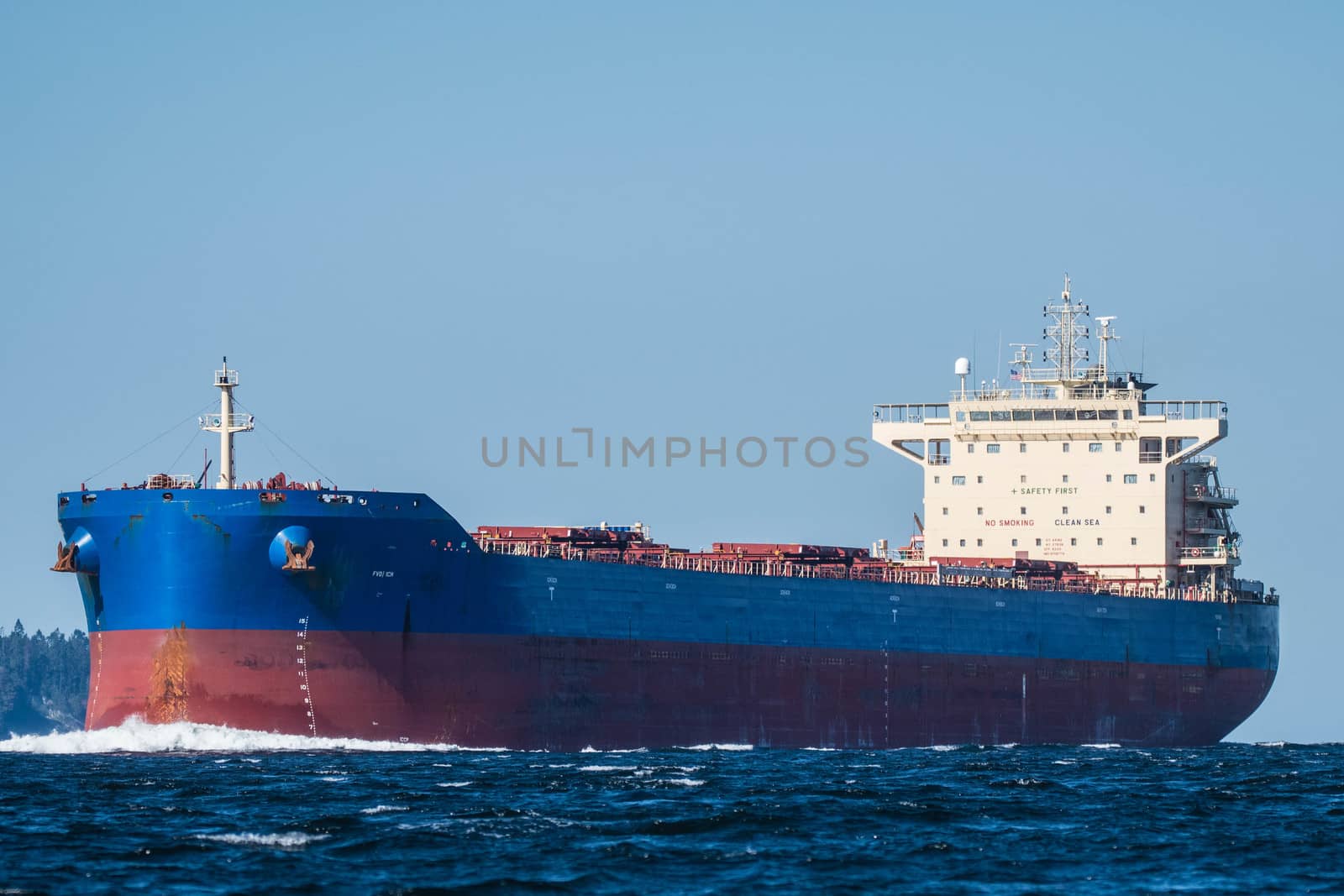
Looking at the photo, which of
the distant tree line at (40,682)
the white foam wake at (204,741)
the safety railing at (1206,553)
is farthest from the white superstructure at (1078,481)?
the distant tree line at (40,682)

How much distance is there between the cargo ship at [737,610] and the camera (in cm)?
3897

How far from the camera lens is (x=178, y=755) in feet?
125

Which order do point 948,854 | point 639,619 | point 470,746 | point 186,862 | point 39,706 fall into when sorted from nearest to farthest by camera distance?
point 186,862 < point 948,854 < point 470,746 < point 639,619 < point 39,706

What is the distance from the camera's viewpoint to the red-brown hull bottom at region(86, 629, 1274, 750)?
3900 centimetres

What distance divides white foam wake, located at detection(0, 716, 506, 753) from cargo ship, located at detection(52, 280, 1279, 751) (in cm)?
23

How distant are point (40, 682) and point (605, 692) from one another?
101 meters

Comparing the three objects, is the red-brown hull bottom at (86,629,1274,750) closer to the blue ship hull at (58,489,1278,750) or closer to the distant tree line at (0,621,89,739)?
the blue ship hull at (58,489,1278,750)

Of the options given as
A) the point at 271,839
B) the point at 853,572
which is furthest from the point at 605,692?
the point at 271,839

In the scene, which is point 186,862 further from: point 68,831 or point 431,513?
point 431,513

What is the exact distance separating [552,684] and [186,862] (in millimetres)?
17589

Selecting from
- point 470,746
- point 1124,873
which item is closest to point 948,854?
point 1124,873

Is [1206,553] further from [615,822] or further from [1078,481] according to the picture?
[615,822]

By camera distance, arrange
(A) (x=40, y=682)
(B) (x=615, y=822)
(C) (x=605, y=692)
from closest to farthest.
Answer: (B) (x=615, y=822)
(C) (x=605, y=692)
(A) (x=40, y=682)

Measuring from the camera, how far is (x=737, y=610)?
45000mm
